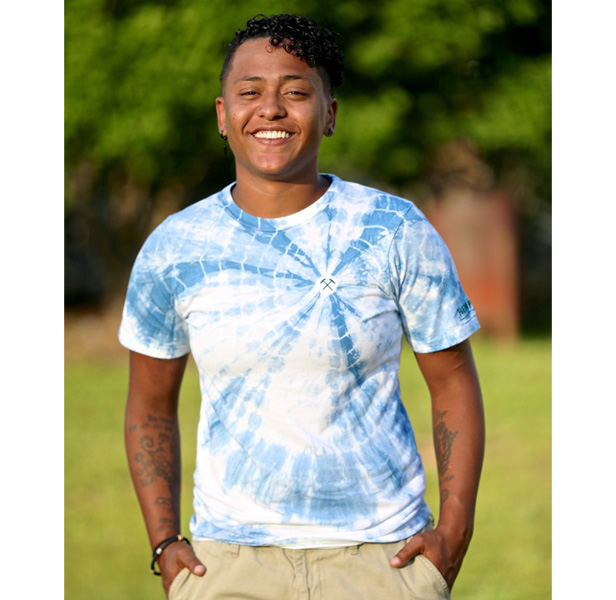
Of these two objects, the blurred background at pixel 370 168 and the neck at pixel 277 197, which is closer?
the neck at pixel 277 197

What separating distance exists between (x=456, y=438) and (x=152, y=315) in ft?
2.81

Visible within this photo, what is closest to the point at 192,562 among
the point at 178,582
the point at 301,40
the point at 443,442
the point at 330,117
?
the point at 178,582

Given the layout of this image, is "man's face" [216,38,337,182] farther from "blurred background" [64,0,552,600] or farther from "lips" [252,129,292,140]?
"blurred background" [64,0,552,600]

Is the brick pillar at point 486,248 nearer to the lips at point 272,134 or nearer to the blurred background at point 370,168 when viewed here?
the blurred background at point 370,168

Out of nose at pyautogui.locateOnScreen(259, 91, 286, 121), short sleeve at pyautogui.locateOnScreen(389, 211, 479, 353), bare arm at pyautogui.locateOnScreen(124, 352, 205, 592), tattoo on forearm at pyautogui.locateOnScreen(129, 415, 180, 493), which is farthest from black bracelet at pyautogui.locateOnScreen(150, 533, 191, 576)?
nose at pyautogui.locateOnScreen(259, 91, 286, 121)

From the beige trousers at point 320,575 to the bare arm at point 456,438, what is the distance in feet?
0.35

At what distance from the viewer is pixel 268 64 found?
8.01ft

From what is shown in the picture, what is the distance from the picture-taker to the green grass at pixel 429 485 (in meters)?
5.89

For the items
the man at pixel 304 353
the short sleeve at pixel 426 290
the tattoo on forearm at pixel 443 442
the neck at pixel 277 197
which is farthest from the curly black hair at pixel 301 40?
the tattoo on forearm at pixel 443 442

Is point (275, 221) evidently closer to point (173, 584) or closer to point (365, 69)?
point (173, 584)

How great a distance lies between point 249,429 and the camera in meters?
2.37

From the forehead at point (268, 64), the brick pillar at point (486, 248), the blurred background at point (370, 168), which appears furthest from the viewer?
the brick pillar at point (486, 248)

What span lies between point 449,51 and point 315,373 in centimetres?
865
